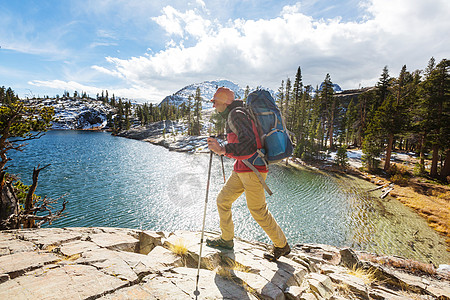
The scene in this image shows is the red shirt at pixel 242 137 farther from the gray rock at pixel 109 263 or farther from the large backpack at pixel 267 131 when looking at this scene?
the gray rock at pixel 109 263

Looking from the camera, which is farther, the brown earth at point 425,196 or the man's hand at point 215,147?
the brown earth at point 425,196

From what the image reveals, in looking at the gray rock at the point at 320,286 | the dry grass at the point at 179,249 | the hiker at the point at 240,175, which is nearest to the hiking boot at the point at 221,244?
the hiker at the point at 240,175

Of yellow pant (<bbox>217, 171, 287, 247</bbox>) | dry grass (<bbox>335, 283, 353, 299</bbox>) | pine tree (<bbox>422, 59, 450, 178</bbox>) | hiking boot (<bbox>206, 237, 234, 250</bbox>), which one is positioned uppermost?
pine tree (<bbox>422, 59, 450, 178</bbox>)

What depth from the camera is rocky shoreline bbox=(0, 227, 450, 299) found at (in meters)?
2.49

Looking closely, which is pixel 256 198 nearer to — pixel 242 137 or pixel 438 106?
pixel 242 137

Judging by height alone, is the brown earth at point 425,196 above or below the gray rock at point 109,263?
A: below

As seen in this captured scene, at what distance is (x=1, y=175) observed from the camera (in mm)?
6031

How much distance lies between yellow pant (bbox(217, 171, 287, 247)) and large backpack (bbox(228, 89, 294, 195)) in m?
0.22

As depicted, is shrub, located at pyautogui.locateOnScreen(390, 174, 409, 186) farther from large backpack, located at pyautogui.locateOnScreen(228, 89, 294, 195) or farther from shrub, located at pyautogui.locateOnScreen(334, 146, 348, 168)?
large backpack, located at pyautogui.locateOnScreen(228, 89, 294, 195)

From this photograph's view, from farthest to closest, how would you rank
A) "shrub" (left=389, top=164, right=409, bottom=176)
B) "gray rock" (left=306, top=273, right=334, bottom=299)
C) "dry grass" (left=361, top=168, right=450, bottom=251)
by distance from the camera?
"shrub" (left=389, top=164, right=409, bottom=176) → "dry grass" (left=361, top=168, right=450, bottom=251) → "gray rock" (left=306, top=273, right=334, bottom=299)

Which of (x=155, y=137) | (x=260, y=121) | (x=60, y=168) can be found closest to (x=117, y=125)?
(x=155, y=137)

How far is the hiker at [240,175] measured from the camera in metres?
3.06

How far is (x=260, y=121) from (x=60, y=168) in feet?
103

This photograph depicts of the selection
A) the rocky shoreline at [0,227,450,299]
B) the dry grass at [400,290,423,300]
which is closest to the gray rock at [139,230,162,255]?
the rocky shoreline at [0,227,450,299]
